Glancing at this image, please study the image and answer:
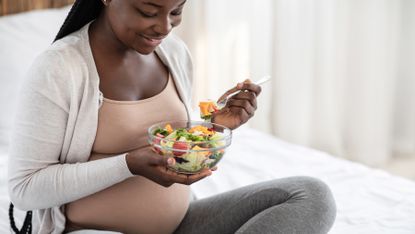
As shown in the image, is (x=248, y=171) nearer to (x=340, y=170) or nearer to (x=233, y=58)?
(x=340, y=170)

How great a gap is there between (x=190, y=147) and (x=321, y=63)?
7.01 feet

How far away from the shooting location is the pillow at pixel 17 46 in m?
2.12

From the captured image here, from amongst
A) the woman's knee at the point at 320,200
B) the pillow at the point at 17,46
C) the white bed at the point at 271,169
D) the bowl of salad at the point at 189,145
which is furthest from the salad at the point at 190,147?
the pillow at the point at 17,46

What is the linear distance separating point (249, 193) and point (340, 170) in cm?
69

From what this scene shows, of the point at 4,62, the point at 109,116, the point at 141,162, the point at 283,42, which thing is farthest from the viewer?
the point at 283,42

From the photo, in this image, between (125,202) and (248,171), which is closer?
(125,202)

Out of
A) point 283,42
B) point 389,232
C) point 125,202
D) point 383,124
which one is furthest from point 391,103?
point 125,202

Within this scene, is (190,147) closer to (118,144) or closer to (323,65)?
(118,144)

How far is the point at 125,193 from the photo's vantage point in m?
1.29

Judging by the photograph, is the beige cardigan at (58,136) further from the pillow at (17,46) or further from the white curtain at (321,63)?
the white curtain at (321,63)

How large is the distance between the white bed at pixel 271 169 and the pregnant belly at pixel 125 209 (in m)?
0.38

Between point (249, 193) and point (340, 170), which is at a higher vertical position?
point (249, 193)

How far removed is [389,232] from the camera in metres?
1.58

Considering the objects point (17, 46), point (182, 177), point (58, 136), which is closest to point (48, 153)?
point (58, 136)
